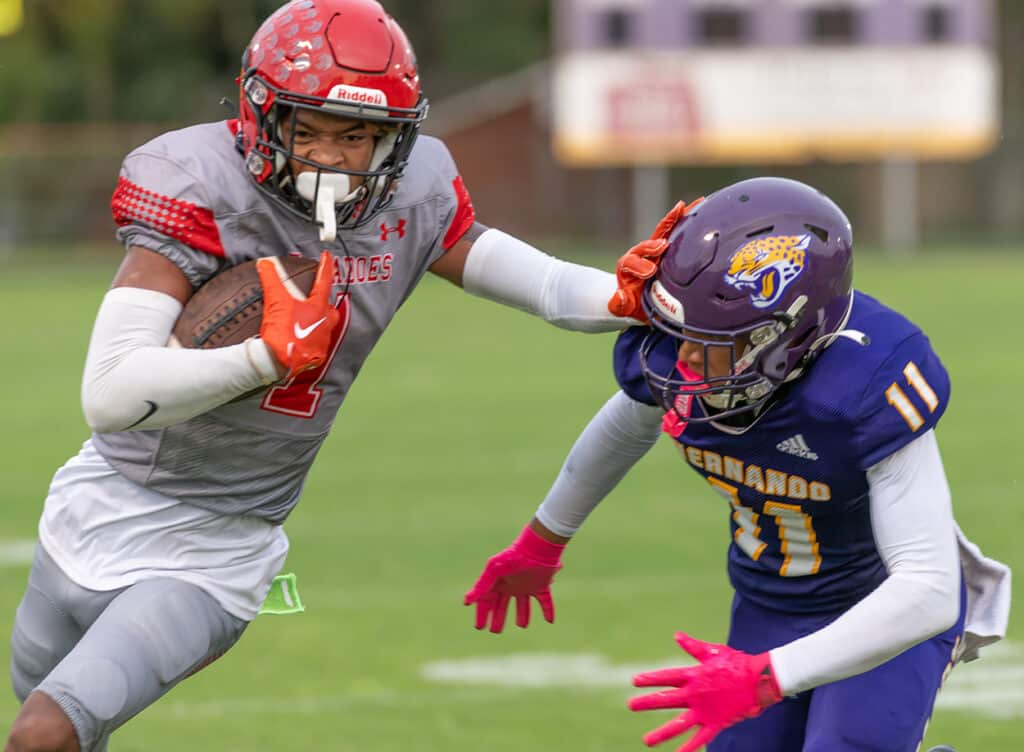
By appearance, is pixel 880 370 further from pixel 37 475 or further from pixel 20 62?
pixel 20 62

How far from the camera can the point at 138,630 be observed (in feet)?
10.1

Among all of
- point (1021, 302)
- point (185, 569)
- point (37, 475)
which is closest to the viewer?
point (185, 569)

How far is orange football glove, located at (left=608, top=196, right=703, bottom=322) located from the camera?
3240mm

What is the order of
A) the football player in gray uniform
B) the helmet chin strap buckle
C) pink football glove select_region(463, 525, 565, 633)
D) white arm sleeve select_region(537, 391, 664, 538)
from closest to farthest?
the football player in gray uniform → the helmet chin strap buckle → white arm sleeve select_region(537, 391, 664, 538) → pink football glove select_region(463, 525, 565, 633)

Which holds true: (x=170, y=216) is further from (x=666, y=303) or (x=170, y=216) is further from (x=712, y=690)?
(x=712, y=690)

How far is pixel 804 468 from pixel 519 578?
809mm

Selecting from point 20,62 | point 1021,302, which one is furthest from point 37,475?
point 20,62

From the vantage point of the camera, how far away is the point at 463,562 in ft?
22.2

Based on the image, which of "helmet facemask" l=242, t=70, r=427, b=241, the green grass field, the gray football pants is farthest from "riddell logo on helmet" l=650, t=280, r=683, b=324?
the green grass field

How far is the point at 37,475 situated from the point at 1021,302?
11445 mm

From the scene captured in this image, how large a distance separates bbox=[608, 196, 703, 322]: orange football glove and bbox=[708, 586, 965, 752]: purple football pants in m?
0.69

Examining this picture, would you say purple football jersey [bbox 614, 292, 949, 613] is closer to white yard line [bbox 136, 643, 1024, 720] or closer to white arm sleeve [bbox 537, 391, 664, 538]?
white arm sleeve [bbox 537, 391, 664, 538]

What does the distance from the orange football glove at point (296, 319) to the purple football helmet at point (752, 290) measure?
59cm

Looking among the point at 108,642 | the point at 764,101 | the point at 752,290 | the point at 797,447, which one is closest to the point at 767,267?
the point at 752,290
